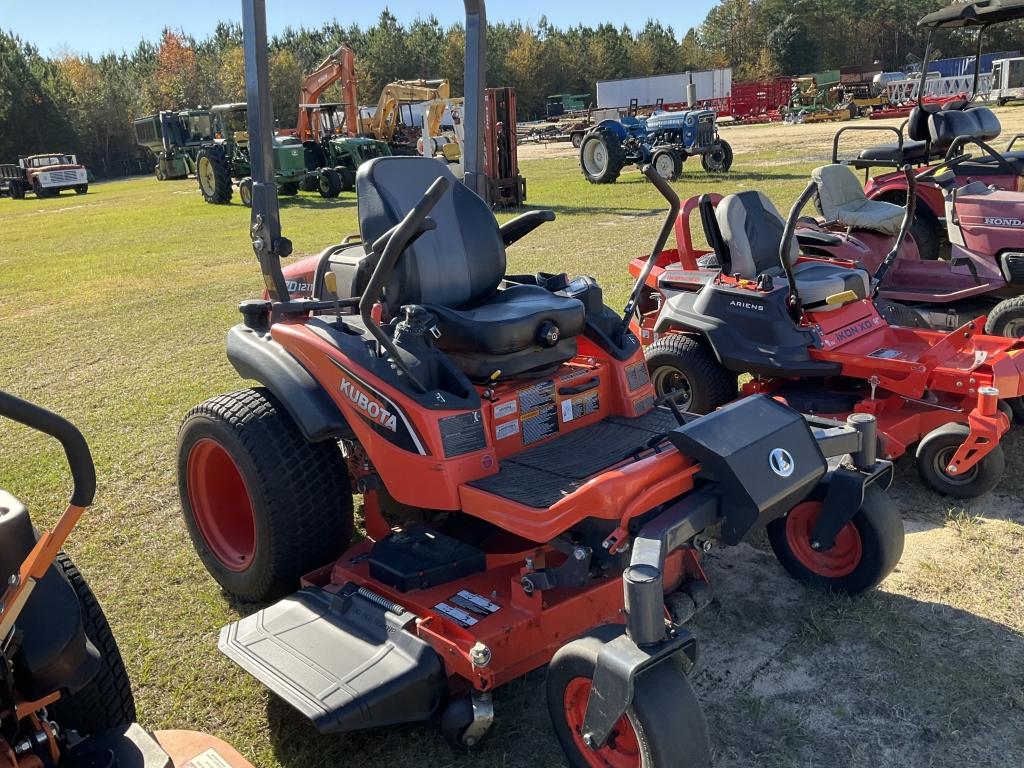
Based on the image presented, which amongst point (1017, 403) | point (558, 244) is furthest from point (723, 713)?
point (558, 244)

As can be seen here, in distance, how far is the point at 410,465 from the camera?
9.30 feet

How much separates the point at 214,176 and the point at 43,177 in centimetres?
1239

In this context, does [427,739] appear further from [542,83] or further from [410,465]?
[542,83]

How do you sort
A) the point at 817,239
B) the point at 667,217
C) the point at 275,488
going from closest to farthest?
1. the point at 275,488
2. the point at 667,217
3. the point at 817,239

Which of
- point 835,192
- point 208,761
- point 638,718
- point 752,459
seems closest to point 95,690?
point 208,761

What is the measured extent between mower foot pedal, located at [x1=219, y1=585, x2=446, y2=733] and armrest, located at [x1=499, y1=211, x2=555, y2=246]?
155 cm

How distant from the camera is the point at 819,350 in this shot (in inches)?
175

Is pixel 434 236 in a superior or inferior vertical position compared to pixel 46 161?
inferior

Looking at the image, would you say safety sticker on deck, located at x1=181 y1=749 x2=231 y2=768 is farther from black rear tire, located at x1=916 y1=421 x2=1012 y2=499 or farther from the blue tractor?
the blue tractor

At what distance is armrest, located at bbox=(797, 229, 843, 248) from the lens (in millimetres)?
5809

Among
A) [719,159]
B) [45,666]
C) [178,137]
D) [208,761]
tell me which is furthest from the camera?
[178,137]

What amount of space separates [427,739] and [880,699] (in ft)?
4.43

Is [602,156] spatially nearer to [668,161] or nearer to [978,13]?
[668,161]

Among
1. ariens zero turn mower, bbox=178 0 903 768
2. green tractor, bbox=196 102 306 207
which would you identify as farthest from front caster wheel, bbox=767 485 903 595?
green tractor, bbox=196 102 306 207
